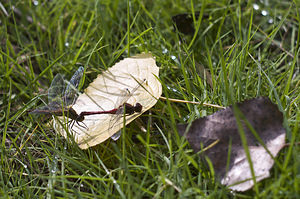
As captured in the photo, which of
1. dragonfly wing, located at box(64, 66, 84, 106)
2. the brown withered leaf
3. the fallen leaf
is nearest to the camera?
the brown withered leaf

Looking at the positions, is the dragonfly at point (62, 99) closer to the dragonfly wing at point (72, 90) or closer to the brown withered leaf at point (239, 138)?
the dragonfly wing at point (72, 90)

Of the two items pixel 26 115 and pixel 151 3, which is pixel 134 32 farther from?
pixel 26 115

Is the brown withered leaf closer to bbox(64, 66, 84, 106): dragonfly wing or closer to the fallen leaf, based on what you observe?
the fallen leaf

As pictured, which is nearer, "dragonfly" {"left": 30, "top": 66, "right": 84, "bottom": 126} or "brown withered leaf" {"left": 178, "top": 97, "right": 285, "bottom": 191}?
"brown withered leaf" {"left": 178, "top": 97, "right": 285, "bottom": 191}

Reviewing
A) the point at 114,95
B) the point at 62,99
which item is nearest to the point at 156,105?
the point at 114,95

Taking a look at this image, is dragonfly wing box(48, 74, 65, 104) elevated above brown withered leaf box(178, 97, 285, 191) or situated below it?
above

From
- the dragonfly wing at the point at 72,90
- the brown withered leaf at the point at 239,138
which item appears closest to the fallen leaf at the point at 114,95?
the dragonfly wing at the point at 72,90

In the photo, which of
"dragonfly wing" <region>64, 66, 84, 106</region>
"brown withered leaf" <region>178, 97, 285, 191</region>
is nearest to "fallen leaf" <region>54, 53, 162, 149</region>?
"dragonfly wing" <region>64, 66, 84, 106</region>
